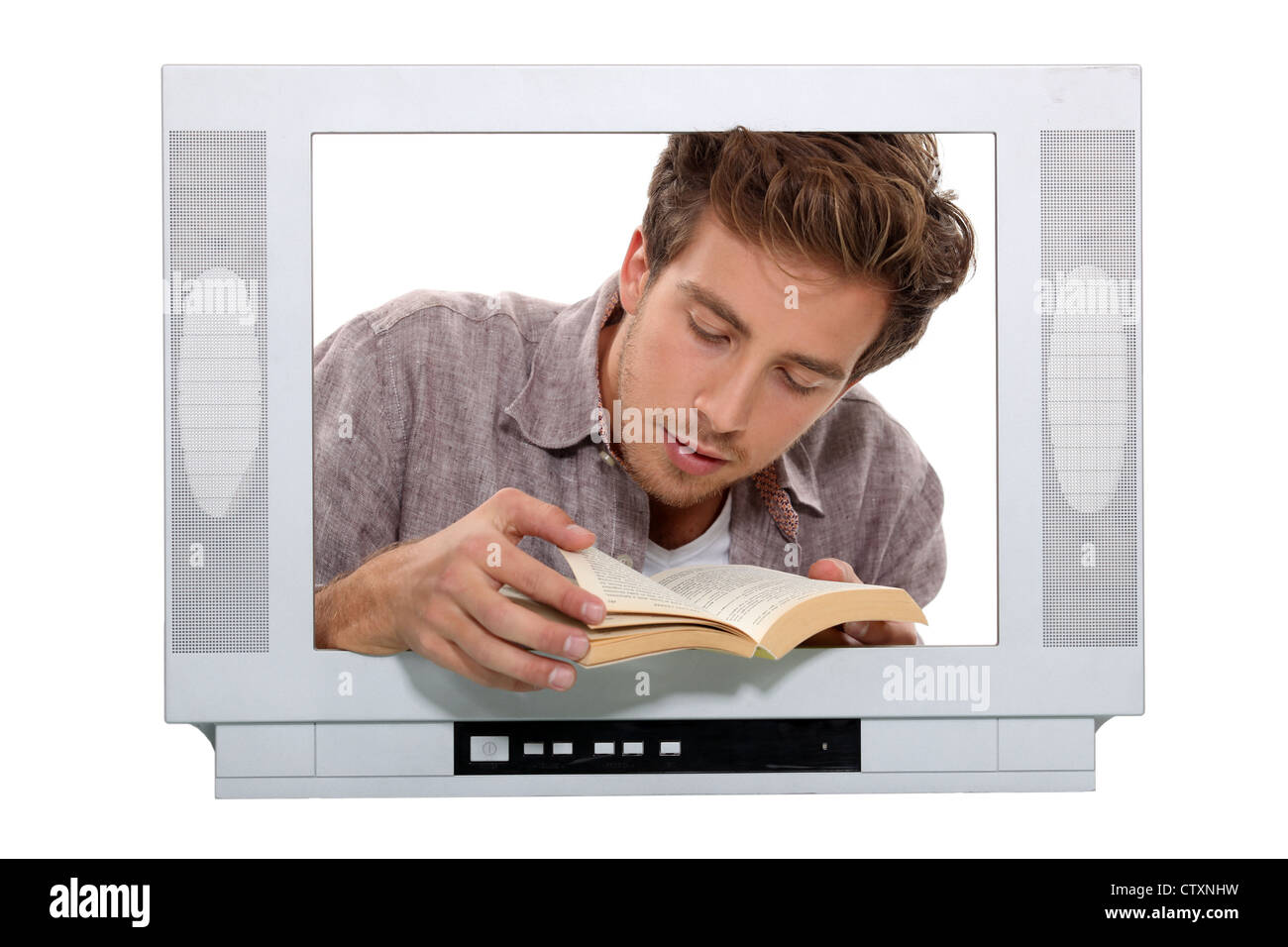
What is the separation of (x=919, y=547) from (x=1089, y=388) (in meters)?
0.39

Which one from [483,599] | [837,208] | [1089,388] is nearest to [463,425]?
[483,599]

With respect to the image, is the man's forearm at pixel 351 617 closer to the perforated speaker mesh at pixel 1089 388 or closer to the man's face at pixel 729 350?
the man's face at pixel 729 350

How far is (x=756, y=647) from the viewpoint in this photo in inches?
78.4

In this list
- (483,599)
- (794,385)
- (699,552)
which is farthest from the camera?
(699,552)

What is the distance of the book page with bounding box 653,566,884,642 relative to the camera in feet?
6.27

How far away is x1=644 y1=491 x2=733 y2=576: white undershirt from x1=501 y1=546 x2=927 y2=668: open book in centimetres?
4

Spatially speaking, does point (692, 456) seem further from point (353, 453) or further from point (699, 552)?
point (353, 453)

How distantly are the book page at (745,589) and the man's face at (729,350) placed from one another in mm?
143

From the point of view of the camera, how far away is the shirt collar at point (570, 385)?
204 centimetres

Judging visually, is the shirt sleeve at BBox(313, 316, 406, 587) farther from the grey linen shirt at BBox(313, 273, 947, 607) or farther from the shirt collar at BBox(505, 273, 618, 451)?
the shirt collar at BBox(505, 273, 618, 451)

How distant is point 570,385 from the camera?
205 centimetres

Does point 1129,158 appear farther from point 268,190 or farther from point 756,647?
point 268,190

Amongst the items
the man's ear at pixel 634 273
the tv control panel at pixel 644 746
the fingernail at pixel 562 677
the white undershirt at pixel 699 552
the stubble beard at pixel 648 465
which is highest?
the man's ear at pixel 634 273

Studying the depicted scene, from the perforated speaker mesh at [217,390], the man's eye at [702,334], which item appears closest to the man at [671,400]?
the man's eye at [702,334]
